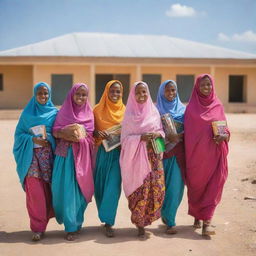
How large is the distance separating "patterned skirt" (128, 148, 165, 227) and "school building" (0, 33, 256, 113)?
13.2 meters

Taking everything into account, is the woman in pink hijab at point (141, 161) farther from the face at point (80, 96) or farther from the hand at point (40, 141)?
the hand at point (40, 141)

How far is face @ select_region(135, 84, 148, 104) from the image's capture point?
3959 mm

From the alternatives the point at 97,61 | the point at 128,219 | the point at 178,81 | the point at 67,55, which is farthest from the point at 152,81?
the point at 128,219

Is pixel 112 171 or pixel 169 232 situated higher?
pixel 112 171

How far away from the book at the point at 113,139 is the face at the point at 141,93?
14.4 inches

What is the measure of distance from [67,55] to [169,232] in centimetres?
1346

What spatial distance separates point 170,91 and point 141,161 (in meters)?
0.84

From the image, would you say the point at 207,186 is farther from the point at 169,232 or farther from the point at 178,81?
the point at 178,81

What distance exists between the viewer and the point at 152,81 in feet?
60.6

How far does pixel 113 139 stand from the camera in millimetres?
4004

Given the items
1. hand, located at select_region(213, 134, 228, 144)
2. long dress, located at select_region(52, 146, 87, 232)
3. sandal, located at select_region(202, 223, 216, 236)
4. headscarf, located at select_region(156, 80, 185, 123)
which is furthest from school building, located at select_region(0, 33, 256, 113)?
sandal, located at select_region(202, 223, 216, 236)

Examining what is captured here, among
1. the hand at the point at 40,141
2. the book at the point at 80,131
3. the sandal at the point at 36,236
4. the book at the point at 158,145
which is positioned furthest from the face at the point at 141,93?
the sandal at the point at 36,236

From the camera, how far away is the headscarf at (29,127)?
3.95m

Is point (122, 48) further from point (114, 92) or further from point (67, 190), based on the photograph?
point (67, 190)
